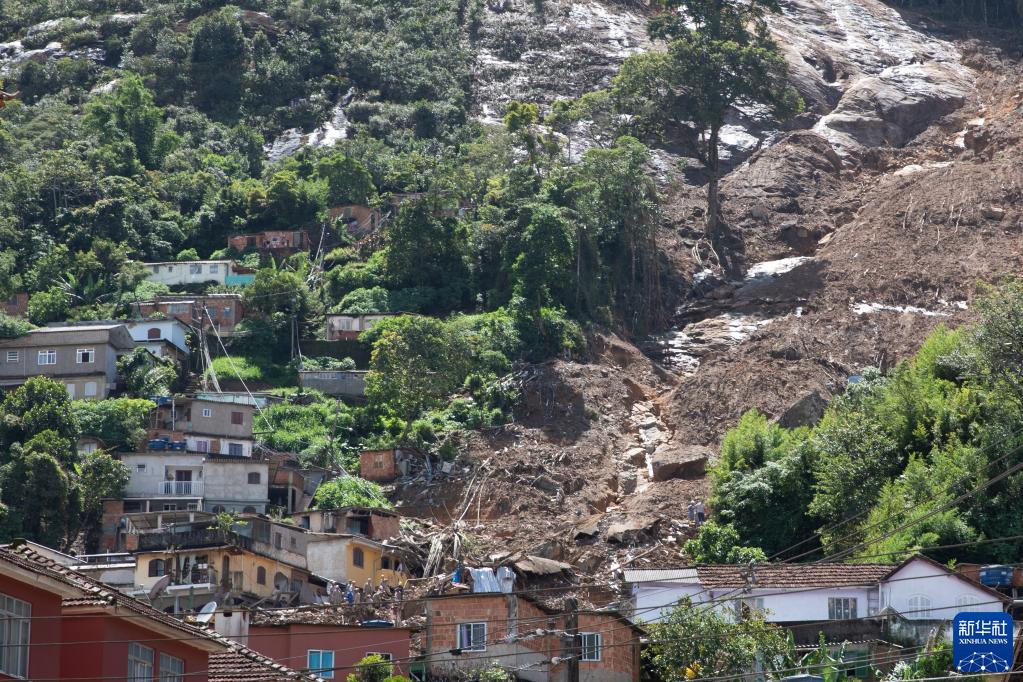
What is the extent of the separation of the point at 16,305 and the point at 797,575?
155 ft

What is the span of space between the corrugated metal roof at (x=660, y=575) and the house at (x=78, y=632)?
751 inches

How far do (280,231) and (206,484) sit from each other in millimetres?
25153

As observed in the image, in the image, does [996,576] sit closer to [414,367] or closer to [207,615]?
[207,615]

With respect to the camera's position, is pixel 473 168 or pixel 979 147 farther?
pixel 979 147

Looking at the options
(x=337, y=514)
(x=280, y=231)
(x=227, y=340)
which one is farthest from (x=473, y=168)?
(x=337, y=514)

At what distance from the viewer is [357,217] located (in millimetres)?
91500

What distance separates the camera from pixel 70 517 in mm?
63469

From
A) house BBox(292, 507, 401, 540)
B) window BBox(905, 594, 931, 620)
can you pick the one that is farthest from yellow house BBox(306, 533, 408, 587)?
window BBox(905, 594, 931, 620)

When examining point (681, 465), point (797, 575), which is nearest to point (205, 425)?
point (681, 465)

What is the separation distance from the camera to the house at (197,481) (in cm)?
6712

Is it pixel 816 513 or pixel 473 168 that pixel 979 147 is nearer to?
pixel 473 168

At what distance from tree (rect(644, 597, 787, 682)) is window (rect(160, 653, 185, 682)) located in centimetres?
1490

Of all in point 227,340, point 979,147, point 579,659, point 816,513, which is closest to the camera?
point 579,659

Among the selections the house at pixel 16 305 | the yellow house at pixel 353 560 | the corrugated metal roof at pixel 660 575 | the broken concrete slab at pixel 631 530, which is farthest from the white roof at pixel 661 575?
the house at pixel 16 305
